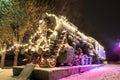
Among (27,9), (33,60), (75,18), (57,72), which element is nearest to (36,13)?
(27,9)

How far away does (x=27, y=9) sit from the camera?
20469 mm

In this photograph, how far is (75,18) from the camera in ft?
86.1

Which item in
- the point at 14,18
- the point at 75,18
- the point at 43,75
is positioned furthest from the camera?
the point at 75,18

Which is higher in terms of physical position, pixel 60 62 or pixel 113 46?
pixel 113 46

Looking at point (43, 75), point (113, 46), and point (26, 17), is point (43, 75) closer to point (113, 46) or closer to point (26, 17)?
point (26, 17)

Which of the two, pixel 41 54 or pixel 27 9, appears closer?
pixel 41 54

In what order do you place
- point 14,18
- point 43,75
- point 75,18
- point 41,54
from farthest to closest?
point 75,18 < point 14,18 < point 41,54 < point 43,75

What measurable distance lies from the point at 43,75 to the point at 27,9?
11.2m

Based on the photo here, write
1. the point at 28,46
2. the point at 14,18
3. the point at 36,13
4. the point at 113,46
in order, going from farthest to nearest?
the point at 113,46, the point at 36,13, the point at 14,18, the point at 28,46

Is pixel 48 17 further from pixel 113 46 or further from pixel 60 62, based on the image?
pixel 113 46

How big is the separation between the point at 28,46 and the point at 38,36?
2.65 ft

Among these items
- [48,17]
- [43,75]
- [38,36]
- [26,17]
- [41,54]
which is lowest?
[43,75]

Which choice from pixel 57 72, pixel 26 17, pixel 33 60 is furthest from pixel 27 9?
pixel 57 72

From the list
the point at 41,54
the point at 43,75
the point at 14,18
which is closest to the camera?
the point at 43,75
